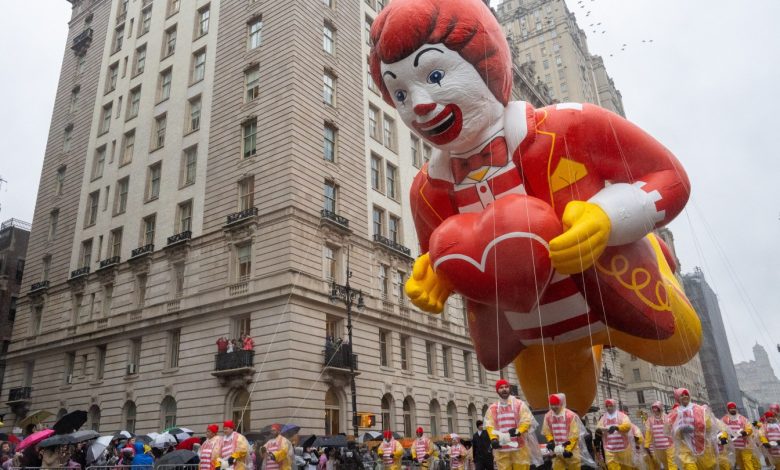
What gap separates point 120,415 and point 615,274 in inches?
1050

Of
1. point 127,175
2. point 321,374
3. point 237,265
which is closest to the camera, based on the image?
point 321,374

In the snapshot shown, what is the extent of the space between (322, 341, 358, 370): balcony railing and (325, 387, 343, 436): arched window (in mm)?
1155

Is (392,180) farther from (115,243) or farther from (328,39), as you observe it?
(115,243)

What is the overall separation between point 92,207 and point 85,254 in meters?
3.08

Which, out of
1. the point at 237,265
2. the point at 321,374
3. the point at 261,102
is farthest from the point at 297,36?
the point at 321,374

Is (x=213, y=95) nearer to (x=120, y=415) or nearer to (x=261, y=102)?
(x=261, y=102)

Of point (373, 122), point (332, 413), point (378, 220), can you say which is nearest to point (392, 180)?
point (378, 220)

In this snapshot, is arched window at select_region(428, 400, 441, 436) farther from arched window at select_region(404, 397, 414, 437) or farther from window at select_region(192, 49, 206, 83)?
window at select_region(192, 49, 206, 83)

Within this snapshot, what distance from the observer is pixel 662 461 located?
9.68m

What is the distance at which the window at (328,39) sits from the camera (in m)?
29.0

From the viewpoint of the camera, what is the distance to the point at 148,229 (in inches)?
1171

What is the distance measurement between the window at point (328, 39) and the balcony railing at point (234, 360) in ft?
52.2

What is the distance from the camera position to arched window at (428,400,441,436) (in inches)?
1133

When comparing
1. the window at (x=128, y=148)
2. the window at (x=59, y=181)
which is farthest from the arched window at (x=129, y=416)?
the window at (x=59, y=181)
